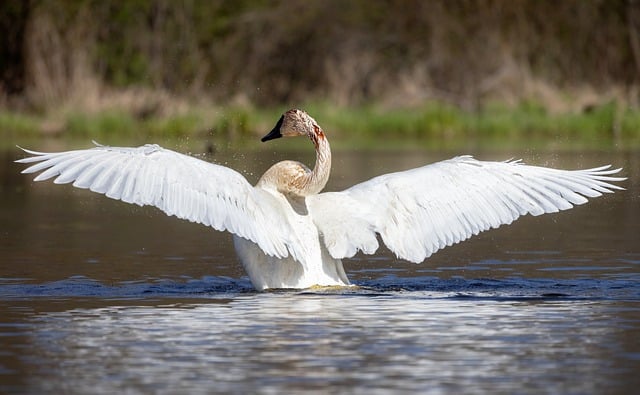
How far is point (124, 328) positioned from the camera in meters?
8.38

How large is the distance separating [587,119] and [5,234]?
17244mm

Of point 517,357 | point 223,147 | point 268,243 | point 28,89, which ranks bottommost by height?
point 517,357

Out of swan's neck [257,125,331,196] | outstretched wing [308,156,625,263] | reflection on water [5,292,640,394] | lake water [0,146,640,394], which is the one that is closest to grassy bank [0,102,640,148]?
lake water [0,146,640,394]

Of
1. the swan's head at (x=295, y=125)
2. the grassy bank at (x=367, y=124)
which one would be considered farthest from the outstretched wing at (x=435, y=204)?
the grassy bank at (x=367, y=124)

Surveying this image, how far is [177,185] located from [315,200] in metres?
1.08

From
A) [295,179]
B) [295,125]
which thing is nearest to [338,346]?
[295,179]

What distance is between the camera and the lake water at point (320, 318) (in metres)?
6.94

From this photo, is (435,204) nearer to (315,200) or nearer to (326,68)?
(315,200)

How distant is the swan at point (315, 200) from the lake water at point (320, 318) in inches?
11.2

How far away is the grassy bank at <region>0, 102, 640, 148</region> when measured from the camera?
29031 mm

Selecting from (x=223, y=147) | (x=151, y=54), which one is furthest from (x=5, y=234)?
(x=151, y=54)

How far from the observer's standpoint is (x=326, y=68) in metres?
38.1

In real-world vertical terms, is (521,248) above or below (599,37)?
below

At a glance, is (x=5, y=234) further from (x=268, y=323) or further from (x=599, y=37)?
(x=599, y=37)
